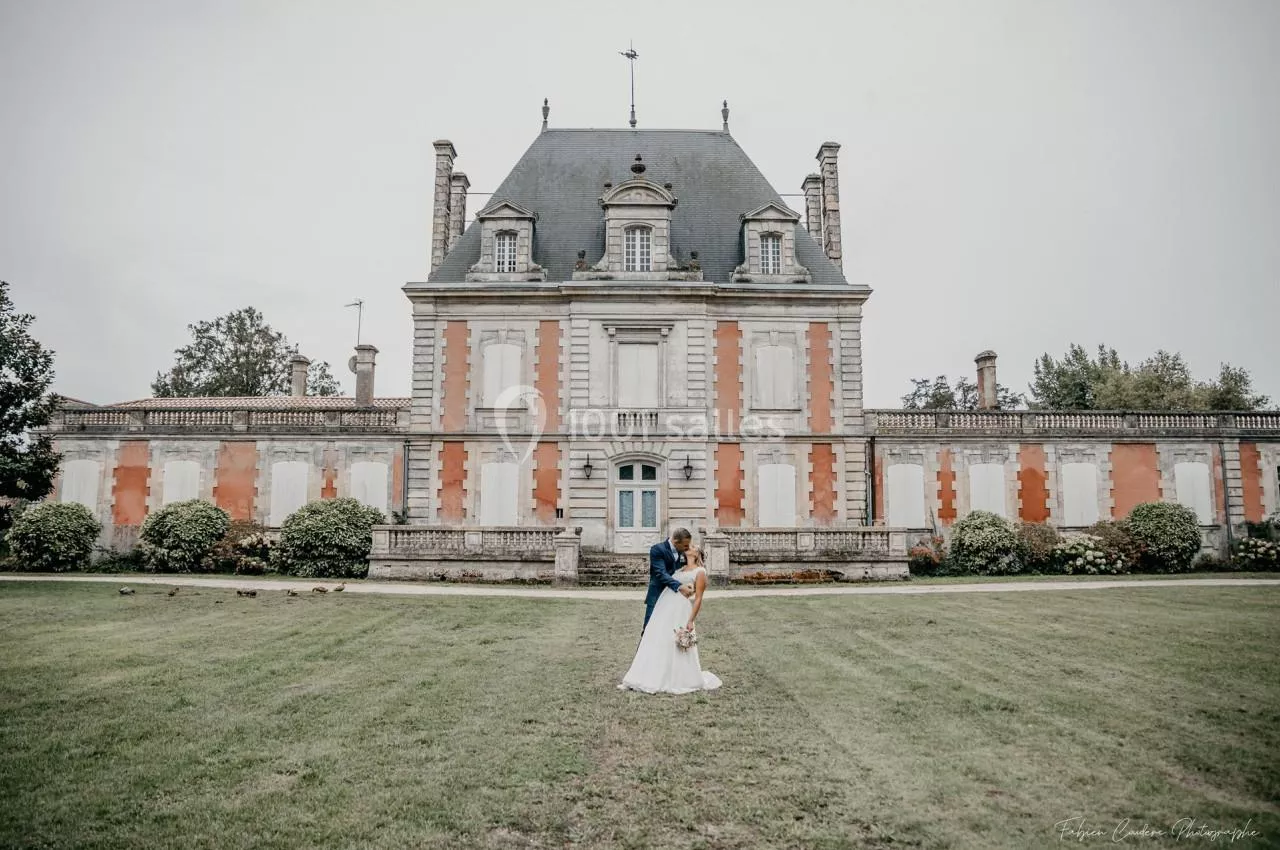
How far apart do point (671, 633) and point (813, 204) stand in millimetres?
21183

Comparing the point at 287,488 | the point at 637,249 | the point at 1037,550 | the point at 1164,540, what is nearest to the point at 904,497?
the point at 1037,550

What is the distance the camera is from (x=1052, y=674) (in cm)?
→ 800

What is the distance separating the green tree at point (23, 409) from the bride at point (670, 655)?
15.1 m

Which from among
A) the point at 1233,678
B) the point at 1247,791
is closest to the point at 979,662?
the point at 1233,678

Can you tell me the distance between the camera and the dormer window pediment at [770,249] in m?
23.6

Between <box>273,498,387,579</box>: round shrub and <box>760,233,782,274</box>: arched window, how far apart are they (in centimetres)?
1372

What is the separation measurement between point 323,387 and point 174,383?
7.37 meters

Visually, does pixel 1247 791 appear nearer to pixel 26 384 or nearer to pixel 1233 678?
pixel 1233 678

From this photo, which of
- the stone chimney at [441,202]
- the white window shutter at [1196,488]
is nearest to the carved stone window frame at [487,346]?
the stone chimney at [441,202]

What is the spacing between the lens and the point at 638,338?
911 inches

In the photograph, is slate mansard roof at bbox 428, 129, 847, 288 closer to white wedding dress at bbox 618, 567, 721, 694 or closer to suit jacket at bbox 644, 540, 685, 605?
suit jacket at bbox 644, 540, 685, 605

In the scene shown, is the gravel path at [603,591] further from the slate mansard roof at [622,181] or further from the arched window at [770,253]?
the arched window at [770,253]

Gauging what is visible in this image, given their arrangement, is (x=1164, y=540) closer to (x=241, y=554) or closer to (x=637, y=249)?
(x=637, y=249)

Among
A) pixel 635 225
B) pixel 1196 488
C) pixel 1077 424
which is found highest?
pixel 635 225
